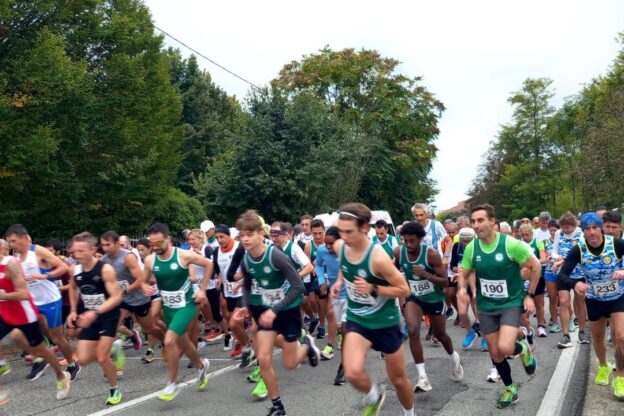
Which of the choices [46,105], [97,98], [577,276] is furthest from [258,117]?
[577,276]

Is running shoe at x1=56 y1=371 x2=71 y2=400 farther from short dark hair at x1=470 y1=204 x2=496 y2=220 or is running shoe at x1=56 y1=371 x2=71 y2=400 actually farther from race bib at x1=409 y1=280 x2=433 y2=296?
short dark hair at x1=470 y1=204 x2=496 y2=220

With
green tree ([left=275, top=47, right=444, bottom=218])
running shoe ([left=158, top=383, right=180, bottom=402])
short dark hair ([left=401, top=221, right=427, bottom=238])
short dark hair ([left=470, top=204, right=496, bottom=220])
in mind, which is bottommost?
running shoe ([left=158, top=383, right=180, bottom=402])

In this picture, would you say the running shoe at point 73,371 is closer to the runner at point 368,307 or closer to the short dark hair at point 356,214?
the runner at point 368,307

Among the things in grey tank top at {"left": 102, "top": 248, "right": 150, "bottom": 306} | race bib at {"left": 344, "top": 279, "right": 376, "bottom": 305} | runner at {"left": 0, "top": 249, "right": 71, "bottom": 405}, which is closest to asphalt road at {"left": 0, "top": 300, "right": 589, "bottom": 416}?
runner at {"left": 0, "top": 249, "right": 71, "bottom": 405}

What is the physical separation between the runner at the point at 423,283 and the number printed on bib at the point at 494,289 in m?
0.90

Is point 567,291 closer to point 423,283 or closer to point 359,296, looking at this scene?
point 423,283

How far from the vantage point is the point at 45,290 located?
9.42 m

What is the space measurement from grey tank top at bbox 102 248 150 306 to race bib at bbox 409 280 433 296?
154 inches

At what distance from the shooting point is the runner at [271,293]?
6461mm

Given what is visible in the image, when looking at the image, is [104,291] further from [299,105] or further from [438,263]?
[299,105]

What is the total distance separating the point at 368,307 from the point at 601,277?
2946mm

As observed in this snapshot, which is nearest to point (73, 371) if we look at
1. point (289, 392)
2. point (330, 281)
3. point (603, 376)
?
point (289, 392)

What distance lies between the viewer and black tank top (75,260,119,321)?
755 centimetres

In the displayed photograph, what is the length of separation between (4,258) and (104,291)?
123cm
